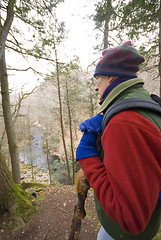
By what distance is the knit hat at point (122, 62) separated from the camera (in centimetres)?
86

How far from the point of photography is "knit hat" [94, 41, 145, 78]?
86 cm

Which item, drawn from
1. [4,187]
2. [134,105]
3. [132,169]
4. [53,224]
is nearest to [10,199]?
[4,187]

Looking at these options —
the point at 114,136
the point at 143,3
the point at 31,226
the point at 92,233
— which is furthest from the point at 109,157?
the point at 143,3

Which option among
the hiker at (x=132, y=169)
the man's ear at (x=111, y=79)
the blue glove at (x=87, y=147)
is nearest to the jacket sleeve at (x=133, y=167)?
the hiker at (x=132, y=169)

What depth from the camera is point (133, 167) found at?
500 mm

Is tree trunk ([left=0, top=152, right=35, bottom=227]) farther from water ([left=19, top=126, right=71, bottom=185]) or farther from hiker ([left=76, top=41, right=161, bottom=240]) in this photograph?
water ([left=19, top=126, right=71, bottom=185])

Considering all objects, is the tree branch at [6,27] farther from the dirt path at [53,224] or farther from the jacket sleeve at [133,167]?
the dirt path at [53,224]

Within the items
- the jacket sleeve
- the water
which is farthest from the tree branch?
the water

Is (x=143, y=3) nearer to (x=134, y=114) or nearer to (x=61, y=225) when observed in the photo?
(x=134, y=114)

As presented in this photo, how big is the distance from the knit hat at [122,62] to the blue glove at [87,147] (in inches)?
19.6

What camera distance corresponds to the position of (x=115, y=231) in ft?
3.04

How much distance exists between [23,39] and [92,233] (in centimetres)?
535

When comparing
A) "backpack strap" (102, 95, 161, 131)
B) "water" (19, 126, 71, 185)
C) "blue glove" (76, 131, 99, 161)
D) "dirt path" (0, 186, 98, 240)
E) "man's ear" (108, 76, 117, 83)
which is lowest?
"water" (19, 126, 71, 185)

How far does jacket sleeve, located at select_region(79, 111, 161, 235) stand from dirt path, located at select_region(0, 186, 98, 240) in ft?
9.09
